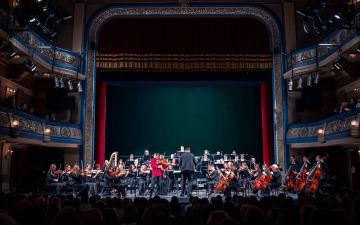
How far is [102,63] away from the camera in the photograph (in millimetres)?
19984

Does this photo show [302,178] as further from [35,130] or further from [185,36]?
[35,130]

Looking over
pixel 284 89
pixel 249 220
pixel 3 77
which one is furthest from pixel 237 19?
pixel 249 220

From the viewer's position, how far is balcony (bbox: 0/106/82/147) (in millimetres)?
13359

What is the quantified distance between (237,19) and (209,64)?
122 inches

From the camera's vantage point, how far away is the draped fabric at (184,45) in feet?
65.1

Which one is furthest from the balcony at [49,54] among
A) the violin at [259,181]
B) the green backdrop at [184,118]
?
the violin at [259,181]

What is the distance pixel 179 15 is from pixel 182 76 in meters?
3.25

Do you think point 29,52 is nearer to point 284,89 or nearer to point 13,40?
point 13,40

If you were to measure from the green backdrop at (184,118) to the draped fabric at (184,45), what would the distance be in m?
2.96

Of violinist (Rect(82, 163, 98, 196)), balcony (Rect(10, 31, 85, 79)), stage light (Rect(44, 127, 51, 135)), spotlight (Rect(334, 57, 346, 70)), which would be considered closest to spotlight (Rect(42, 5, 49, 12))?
balcony (Rect(10, 31, 85, 79))

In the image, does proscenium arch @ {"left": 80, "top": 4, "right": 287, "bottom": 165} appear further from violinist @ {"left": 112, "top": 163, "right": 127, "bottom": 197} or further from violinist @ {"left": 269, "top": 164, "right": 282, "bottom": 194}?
violinist @ {"left": 112, "top": 163, "right": 127, "bottom": 197}

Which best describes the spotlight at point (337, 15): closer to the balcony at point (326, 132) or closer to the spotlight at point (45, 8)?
the balcony at point (326, 132)

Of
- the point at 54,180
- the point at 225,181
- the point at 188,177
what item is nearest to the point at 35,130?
the point at 54,180

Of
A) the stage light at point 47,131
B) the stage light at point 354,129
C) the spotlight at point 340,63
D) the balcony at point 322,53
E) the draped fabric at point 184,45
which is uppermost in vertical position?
the draped fabric at point 184,45
